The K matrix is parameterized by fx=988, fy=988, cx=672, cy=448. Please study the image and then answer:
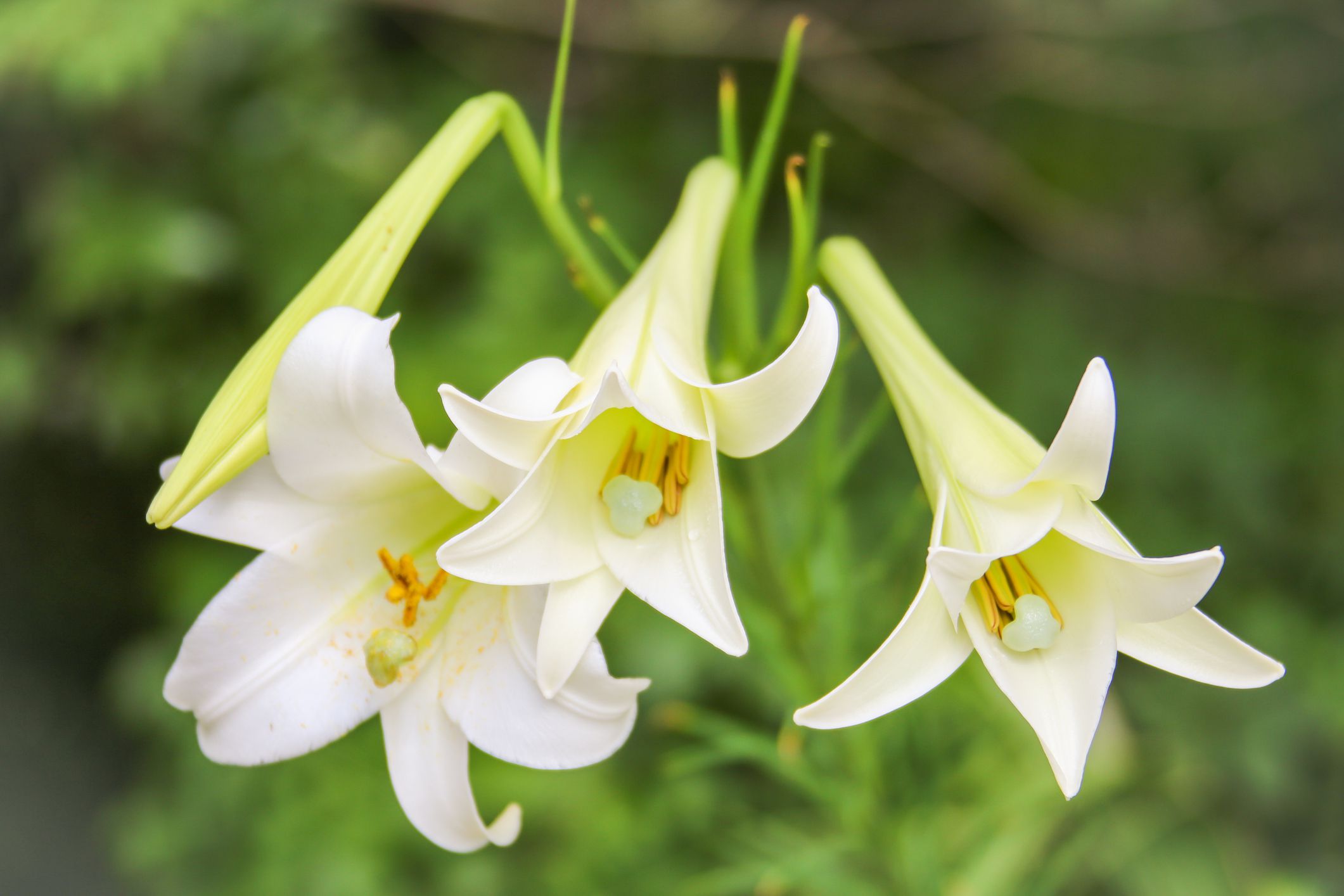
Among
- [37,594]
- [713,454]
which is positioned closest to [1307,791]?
[713,454]

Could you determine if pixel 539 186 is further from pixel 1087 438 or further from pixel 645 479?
pixel 1087 438

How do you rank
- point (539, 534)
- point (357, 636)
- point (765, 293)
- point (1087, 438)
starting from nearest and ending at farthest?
point (1087, 438) → point (539, 534) → point (357, 636) → point (765, 293)

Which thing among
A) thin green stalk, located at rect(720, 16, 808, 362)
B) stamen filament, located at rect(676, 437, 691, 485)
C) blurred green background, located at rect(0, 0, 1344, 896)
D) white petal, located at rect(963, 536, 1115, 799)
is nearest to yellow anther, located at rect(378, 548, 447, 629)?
stamen filament, located at rect(676, 437, 691, 485)

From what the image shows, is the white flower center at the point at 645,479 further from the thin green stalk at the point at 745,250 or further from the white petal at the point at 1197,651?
the white petal at the point at 1197,651

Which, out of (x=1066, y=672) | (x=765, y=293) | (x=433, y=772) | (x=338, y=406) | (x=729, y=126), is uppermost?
(x=729, y=126)

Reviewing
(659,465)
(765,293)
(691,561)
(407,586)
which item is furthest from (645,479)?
(765,293)

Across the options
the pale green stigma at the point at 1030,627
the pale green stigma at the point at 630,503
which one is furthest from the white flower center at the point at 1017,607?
the pale green stigma at the point at 630,503
